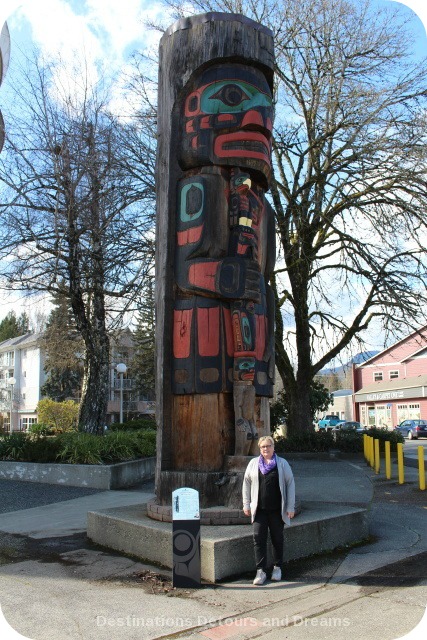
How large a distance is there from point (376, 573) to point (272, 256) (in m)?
4.28

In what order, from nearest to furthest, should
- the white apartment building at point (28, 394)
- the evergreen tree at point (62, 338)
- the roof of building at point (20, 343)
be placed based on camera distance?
the evergreen tree at point (62, 338) < the white apartment building at point (28, 394) < the roof of building at point (20, 343)

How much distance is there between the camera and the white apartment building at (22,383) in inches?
1922

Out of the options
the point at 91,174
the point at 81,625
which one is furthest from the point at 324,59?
the point at 81,625

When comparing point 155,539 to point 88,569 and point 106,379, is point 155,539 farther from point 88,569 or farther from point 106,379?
point 106,379

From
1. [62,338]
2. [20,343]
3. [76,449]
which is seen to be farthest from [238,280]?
[20,343]

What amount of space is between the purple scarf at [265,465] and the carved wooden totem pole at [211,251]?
83 cm

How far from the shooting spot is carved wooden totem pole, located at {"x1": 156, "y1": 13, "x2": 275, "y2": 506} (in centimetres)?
684

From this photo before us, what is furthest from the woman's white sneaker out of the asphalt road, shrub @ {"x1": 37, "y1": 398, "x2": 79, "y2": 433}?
shrub @ {"x1": 37, "y1": 398, "x2": 79, "y2": 433}

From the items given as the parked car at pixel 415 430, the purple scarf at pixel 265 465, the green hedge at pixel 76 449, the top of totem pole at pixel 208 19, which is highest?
the top of totem pole at pixel 208 19

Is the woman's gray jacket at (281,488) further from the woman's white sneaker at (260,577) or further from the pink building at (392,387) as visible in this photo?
the pink building at (392,387)

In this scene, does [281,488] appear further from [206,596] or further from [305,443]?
[305,443]

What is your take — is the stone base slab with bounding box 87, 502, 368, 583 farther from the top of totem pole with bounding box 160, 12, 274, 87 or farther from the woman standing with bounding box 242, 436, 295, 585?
the top of totem pole with bounding box 160, 12, 274, 87

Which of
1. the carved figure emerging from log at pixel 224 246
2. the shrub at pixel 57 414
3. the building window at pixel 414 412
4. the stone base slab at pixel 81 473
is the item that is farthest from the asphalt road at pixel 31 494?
the building window at pixel 414 412

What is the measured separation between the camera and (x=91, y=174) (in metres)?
14.7
